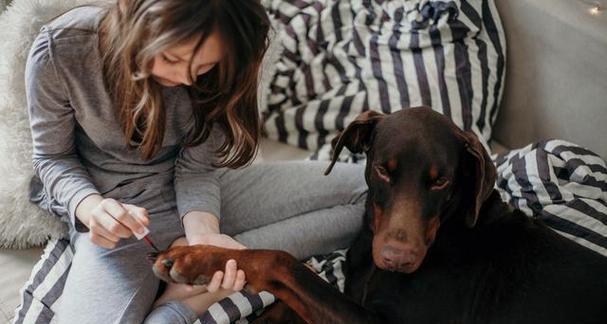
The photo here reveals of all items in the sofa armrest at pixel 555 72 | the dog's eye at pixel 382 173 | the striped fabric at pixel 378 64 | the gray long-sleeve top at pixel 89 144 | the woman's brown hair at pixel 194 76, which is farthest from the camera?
the striped fabric at pixel 378 64

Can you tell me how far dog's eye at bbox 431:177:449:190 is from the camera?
1.75m

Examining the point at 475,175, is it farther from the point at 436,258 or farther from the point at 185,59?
the point at 185,59

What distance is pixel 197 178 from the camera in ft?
6.35

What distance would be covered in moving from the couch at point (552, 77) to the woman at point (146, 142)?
67 cm

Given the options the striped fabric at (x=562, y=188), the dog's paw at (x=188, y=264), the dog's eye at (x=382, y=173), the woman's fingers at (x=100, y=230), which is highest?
the dog's eye at (x=382, y=173)

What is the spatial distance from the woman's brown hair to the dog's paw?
270 millimetres

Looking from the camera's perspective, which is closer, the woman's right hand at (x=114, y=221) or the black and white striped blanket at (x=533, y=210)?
the woman's right hand at (x=114, y=221)

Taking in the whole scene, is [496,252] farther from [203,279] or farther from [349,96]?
[349,96]

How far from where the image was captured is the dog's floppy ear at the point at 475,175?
5.69 ft

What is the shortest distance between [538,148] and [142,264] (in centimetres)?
134

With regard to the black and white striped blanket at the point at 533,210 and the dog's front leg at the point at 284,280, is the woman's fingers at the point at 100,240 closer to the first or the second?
the dog's front leg at the point at 284,280

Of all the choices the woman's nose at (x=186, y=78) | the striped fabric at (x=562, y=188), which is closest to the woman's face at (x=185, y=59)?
the woman's nose at (x=186, y=78)

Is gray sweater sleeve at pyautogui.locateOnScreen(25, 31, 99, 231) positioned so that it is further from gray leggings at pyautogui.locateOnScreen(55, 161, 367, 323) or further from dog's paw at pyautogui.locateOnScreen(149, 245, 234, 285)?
dog's paw at pyautogui.locateOnScreen(149, 245, 234, 285)

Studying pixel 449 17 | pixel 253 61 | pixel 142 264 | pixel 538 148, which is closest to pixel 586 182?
pixel 538 148
